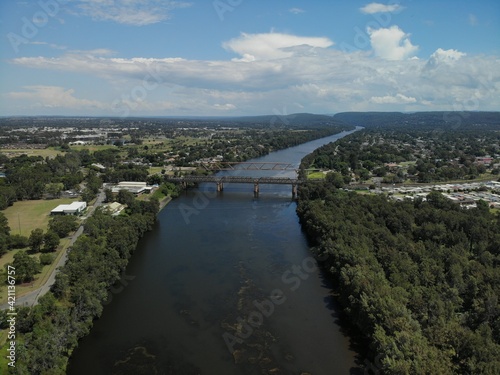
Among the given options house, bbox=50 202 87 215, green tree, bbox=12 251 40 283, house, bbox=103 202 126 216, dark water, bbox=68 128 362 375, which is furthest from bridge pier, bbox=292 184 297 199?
green tree, bbox=12 251 40 283

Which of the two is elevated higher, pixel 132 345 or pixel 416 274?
pixel 416 274

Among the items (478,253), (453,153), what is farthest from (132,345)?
(453,153)

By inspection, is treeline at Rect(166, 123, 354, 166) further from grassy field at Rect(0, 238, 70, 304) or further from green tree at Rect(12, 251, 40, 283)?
green tree at Rect(12, 251, 40, 283)

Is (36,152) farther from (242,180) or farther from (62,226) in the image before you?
(62,226)

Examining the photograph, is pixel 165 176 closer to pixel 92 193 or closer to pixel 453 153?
pixel 92 193

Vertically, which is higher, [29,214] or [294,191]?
[294,191]

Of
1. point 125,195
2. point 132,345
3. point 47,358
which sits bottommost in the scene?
point 132,345

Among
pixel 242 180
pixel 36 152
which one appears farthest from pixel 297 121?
pixel 242 180
